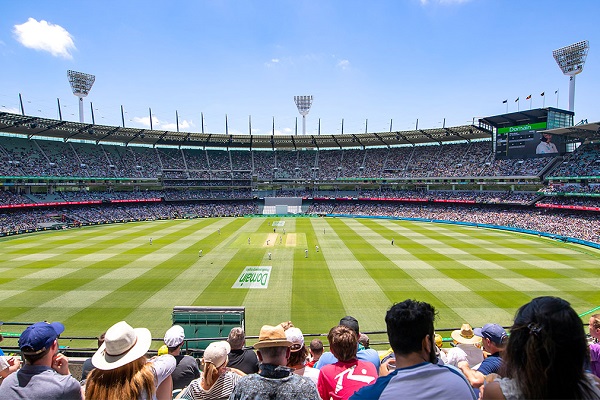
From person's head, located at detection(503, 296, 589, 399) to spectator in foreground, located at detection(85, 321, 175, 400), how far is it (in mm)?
3124

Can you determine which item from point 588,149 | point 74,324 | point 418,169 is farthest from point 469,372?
point 418,169

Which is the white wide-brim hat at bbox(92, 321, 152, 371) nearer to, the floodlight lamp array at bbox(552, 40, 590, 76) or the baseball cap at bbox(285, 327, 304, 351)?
the baseball cap at bbox(285, 327, 304, 351)

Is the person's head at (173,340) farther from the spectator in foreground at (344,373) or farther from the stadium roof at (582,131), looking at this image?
the stadium roof at (582,131)

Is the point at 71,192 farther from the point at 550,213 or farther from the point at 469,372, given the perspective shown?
the point at 550,213

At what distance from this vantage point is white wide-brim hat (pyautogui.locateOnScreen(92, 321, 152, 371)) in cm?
316

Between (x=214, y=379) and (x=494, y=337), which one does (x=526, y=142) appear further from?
(x=214, y=379)

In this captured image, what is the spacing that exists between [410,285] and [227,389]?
21.4m

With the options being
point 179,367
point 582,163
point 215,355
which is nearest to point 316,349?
point 179,367

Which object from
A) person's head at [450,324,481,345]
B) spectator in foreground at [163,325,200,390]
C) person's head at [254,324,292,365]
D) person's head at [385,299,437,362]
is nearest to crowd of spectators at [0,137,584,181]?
person's head at [450,324,481,345]

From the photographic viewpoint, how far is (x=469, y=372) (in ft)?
13.1

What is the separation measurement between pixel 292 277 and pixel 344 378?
22257 mm

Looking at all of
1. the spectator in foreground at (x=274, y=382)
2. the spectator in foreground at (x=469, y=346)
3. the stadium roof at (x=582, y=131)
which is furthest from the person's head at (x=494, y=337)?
the stadium roof at (x=582, y=131)

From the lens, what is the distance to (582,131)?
51.4m

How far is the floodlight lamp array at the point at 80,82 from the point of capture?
6712 cm
